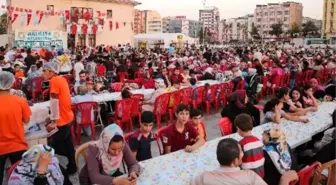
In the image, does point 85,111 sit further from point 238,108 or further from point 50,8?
point 50,8

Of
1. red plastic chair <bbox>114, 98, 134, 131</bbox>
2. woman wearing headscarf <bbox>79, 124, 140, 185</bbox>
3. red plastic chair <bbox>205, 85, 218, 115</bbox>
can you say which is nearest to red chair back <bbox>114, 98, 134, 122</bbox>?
red plastic chair <bbox>114, 98, 134, 131</bbox>

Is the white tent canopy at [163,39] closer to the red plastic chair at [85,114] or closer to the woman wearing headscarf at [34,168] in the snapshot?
the red plastic chair at [85,114]

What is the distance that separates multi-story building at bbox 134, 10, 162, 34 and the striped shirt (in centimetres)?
11400

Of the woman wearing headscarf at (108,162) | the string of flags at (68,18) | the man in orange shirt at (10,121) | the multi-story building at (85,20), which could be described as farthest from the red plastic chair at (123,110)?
the string of flags at (68,18)

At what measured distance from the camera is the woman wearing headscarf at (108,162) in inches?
116

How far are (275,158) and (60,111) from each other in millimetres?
2559

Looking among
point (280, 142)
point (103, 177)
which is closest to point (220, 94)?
point (280, 142)

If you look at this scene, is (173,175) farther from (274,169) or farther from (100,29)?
(100,29)

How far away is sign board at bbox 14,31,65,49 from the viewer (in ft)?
70.2

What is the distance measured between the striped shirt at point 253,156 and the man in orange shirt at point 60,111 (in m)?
2.33

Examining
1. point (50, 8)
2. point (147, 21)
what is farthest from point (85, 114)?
point (147, 21)

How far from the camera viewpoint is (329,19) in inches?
2968

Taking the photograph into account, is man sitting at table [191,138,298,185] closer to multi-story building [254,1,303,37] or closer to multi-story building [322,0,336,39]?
multi-story building [322,0,336,39]

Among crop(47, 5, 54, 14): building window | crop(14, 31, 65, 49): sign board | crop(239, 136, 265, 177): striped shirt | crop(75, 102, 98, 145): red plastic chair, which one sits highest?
crop(47, 5, 54, 14): building window
